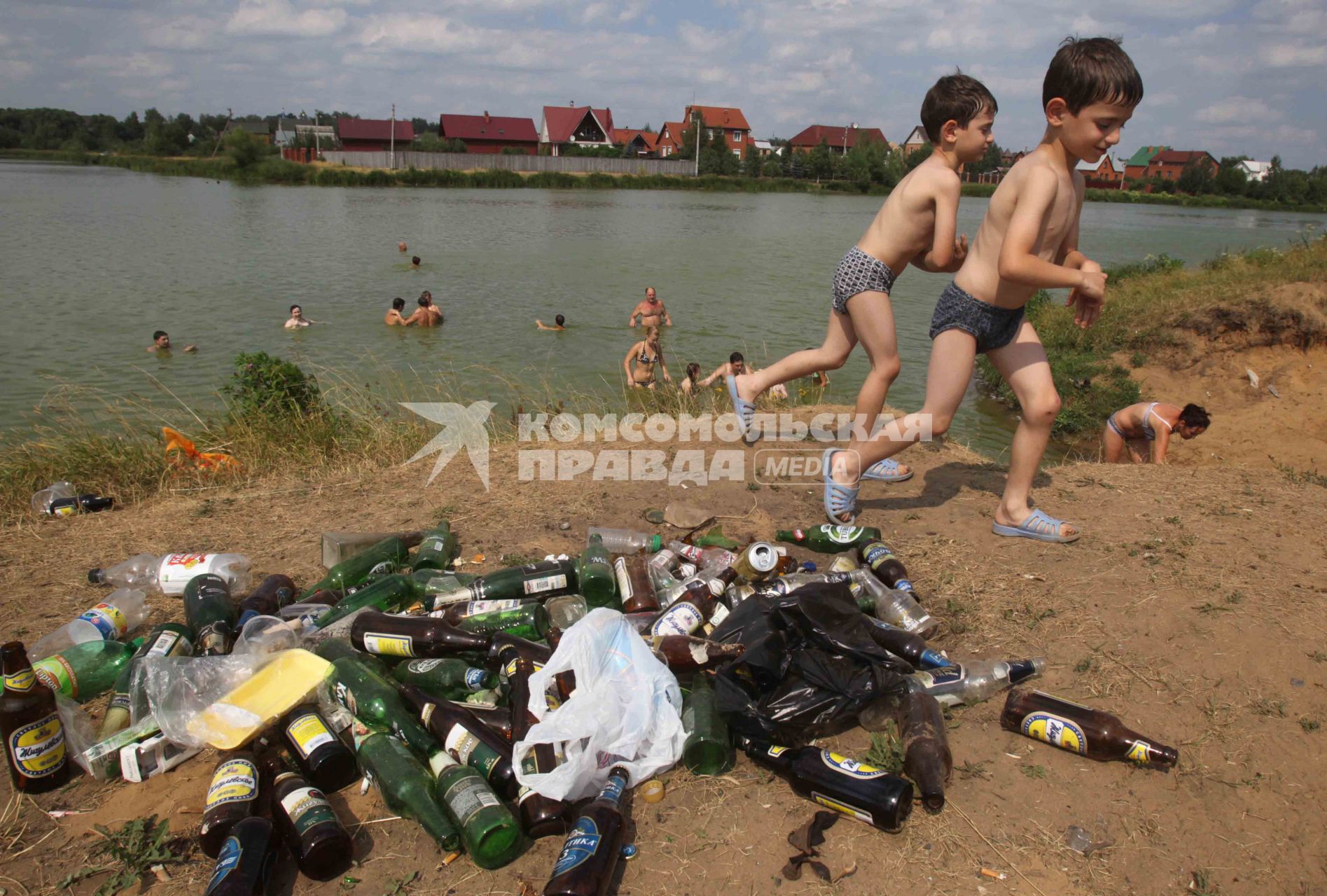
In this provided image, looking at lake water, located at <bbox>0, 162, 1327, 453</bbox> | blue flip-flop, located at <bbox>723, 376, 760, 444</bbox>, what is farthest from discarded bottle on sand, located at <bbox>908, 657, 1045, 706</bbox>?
lake water, located at <bbox>0, 162, 1327, 453</bbox>

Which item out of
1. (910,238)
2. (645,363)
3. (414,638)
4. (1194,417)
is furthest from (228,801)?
(645,363)

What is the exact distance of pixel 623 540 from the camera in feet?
14.1

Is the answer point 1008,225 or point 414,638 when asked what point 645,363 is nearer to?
point 1008,225

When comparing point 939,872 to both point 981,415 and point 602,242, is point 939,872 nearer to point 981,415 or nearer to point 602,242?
point 981,415

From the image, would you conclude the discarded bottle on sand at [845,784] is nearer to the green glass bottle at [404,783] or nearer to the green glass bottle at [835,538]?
the green glass bottle at [404,783]

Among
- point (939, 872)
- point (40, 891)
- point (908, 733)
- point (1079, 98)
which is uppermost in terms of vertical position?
point (1079, 98)

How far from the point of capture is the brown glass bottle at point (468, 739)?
2615 millimetres

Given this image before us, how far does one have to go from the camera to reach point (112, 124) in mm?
109688

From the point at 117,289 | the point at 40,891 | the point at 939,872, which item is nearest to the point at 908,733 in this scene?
the point at 939,872

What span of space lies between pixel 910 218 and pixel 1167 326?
422 inches

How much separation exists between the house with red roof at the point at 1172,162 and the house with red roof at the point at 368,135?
88.9 meters

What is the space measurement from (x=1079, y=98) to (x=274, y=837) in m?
4.27

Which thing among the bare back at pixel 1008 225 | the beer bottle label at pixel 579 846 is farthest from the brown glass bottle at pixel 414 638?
the bare back at pixel 1008 225

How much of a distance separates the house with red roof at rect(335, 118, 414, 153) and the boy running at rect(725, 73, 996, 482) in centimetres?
7844
